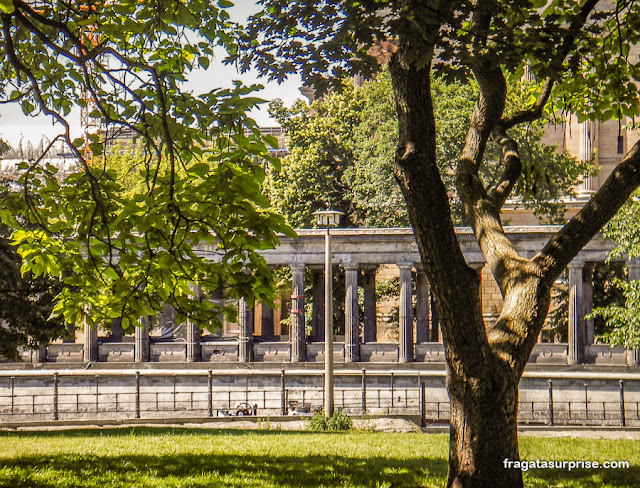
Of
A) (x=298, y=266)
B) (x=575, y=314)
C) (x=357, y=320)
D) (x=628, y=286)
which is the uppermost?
(x=298, y=266)

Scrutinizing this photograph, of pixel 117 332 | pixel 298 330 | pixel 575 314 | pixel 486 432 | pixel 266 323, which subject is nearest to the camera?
pixel 486 432

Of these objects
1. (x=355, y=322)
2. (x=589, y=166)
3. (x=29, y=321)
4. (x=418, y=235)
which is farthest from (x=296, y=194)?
(x=418, y=235)

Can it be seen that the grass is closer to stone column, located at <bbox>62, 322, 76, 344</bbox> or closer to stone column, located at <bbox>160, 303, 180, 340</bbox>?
stone column, located at <bbox>62, 322, 76, 344</bbox>

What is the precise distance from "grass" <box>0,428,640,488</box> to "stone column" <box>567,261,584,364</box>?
76.4 feet

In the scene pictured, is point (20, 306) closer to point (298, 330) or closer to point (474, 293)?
point (298, 330)

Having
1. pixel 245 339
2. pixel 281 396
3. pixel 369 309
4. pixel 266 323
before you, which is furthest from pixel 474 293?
pixel 266 323

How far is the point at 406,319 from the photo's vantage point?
40.3m

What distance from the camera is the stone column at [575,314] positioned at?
127ft

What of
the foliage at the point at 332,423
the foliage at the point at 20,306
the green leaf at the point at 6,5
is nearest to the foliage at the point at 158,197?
the green leaf at the point at 6,5

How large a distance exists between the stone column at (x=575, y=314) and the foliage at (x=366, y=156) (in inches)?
178

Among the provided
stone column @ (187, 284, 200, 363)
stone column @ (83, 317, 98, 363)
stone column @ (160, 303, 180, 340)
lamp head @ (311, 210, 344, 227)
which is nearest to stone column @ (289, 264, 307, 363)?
stone column @ (187, 284, 200, 363)

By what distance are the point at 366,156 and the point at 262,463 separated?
33.7 metres

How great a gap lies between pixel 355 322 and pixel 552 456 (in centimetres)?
2665

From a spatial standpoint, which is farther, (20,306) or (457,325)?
(20,306)
